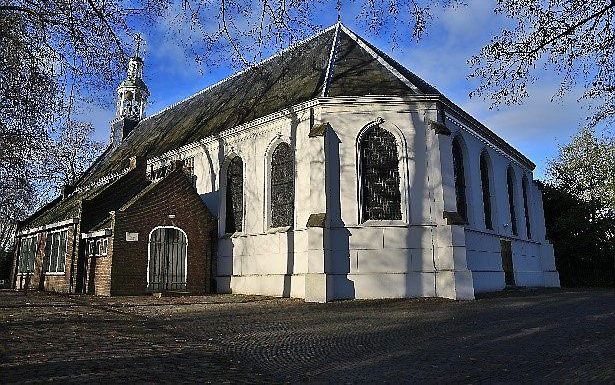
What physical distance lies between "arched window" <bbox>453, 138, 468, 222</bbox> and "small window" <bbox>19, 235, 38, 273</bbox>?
21.7 metres

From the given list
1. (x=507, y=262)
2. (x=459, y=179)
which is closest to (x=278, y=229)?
(x=459, y=179)

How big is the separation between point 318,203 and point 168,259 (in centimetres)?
724

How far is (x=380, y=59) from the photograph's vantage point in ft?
62.5

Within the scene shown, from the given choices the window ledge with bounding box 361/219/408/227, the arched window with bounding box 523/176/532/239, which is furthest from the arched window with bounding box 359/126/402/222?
the arched window with bounding box 523/176/532/239

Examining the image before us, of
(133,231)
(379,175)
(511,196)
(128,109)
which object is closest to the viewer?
(379,175)

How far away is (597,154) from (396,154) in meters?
22.4

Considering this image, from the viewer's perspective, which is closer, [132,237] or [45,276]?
[132,237]

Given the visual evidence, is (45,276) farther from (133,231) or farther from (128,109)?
(128,109)

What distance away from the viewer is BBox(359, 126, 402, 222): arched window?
16.9 metres

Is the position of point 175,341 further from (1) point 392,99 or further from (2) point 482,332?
(1) point 392,99

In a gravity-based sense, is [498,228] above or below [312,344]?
above

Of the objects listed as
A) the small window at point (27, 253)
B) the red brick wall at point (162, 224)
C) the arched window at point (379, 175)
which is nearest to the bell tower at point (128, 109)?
the small window at point (27, 253)

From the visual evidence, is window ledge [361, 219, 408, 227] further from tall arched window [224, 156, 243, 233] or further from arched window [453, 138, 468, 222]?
tall arched window [224, 156, 243, 233]

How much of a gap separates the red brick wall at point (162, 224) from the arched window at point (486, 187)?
11.6m
